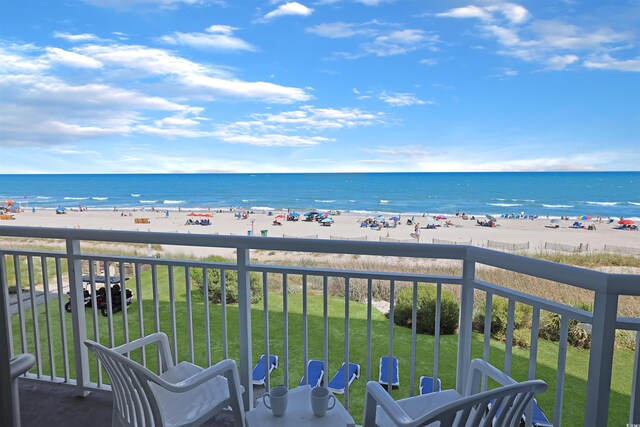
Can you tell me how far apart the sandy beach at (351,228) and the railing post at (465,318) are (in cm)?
1838

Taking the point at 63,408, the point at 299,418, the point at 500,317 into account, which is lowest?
the point at 500,317

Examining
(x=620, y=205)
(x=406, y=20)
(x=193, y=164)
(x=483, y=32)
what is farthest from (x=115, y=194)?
(x=620, y=205)

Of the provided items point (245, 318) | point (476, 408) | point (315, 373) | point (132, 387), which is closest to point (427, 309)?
point (315, 373)

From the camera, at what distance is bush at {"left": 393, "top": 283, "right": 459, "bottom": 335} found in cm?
611

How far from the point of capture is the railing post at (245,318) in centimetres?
218

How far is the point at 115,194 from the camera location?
37.6 m

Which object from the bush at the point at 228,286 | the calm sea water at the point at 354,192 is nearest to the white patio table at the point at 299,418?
the bush at the point at 228,286

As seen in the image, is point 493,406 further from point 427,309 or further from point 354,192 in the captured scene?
point 354,192

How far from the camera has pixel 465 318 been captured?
1.98 meters

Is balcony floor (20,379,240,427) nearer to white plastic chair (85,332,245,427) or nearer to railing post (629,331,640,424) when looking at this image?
white plastic chair (85,332,245,427)

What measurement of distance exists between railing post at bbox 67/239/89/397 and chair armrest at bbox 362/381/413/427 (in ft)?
6.26

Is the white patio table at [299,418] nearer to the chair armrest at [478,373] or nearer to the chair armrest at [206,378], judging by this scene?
the chair armrest at [206,378]

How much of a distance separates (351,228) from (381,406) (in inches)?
937

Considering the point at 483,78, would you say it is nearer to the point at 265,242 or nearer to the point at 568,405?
the point at 568,405
